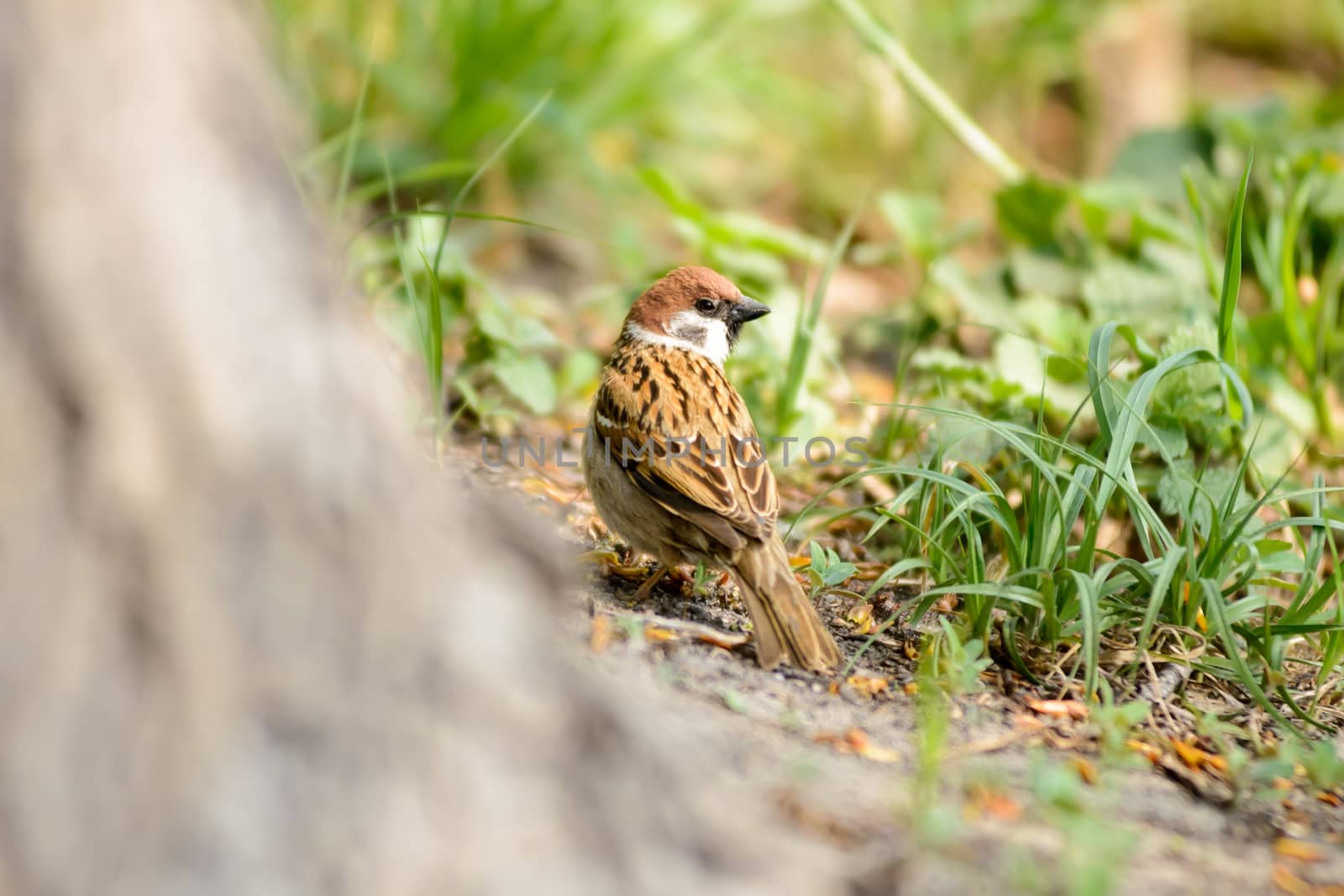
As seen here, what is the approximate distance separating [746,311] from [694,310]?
0.17m

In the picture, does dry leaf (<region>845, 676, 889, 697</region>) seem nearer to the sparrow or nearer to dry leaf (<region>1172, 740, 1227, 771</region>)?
the sparrow

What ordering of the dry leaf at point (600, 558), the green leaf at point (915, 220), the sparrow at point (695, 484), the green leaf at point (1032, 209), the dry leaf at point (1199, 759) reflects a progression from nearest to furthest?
the dry leaf at point (1199, 759) → the sparrow at point (695, 484) → the dry leaf at point (600, 558) → the green leaf at point (915, 220) → the green leaf at point (1032, 209)

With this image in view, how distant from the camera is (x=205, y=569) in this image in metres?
1.65

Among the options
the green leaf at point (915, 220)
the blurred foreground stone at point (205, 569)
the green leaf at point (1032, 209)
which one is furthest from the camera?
the green leaf at point (1032, 209)

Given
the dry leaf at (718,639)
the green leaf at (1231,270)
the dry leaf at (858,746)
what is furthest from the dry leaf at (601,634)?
the green leaf at (1231,270)

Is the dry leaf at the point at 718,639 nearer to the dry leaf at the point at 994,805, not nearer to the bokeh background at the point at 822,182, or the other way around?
the dry leaf at the point at 994,805

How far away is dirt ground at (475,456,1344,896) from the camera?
6.60 ft

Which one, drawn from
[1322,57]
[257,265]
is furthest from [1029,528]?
[1322,57]

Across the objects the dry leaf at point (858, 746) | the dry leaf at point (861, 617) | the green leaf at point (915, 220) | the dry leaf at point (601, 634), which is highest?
the green leaf at point (915, 220)

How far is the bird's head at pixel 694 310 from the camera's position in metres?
4.07

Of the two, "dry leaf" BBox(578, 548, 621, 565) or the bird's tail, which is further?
"dry leaf" BBox(578, 548, 621, 565)

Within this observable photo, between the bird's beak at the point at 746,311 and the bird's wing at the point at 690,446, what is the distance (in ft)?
1.21

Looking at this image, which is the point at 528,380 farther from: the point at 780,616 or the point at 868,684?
the point at 868,684

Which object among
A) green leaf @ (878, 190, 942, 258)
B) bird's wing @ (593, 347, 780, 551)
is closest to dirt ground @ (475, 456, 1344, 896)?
bird's wing @ (593, 347, 780, 551)
